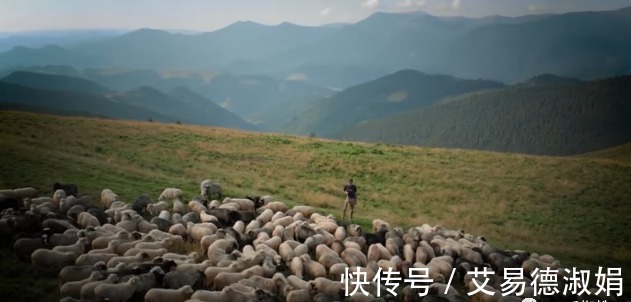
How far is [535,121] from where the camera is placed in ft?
520

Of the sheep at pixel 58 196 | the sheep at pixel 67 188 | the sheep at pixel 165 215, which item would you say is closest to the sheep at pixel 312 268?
the sheep at pixel 165 215

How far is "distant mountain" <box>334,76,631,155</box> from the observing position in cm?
14712

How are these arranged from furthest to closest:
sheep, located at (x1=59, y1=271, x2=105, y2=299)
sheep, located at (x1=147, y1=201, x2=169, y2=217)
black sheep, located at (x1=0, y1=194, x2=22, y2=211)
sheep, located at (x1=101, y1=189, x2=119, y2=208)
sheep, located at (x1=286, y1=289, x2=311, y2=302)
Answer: sheep, located at (x1=101, y1=189, x2=119, y2=208)
sheep, located at (x1=147, y1=201, x2=169, y2=217)
black sheep, located at (x1=0, y1=194, x2=22, y2=211)
sheep, located at (x1=286, y1=289, x2=311, y2=302)
sheep, located at (x1=59, y1=271, x2=105, y2=299)

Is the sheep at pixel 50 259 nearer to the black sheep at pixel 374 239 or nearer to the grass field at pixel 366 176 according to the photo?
the grass field at pixel 366 176

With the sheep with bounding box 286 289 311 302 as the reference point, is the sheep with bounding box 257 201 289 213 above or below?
above

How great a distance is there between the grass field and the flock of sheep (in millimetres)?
1959

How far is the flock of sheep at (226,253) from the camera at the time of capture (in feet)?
35.7

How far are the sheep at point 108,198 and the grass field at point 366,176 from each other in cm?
74

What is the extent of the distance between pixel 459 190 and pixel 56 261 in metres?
24.3

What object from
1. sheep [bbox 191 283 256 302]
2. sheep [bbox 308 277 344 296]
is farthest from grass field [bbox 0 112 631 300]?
sheep [bbox 308 277 344 296]

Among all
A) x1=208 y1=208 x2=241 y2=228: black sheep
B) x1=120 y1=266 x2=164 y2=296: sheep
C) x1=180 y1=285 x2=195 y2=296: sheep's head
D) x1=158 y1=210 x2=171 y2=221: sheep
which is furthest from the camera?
x1=208 y1=208 x2=241 y2=228: black sheep

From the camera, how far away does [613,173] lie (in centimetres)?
3731

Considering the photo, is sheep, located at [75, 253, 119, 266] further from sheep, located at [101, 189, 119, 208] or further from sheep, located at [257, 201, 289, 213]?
sheep, located at [257, 201, 289, 213]

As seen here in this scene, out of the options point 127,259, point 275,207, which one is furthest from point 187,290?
point 275,207
